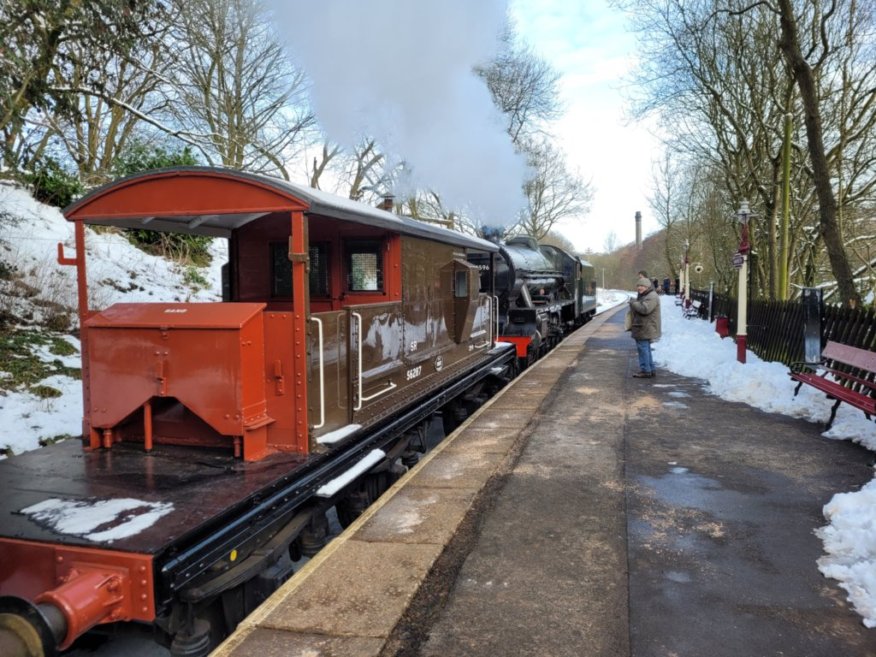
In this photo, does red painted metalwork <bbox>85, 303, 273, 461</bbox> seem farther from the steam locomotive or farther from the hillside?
the hillside

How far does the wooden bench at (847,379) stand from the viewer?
6145 mm

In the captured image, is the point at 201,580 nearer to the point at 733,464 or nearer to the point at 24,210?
the point at 733,464

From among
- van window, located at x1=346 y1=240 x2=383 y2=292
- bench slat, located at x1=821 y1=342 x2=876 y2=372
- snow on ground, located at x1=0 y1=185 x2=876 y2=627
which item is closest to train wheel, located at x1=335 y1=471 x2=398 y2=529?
van window, located at x1=346 y1=240 x2=383 y2=292

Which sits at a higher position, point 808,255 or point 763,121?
point 763,121

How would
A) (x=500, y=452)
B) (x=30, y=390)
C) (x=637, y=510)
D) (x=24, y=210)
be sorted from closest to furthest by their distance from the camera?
(x=637, y=510) → (x=500, y=452) → (x=30, y=390) → (x=24, y=210)

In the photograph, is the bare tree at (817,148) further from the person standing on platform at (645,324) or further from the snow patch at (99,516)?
the snow patch at (99,516)

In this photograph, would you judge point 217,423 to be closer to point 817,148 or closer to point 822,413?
point 822,413

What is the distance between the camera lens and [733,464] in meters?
5.64

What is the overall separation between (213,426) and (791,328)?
426 inches

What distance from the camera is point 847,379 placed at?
23.6 feet

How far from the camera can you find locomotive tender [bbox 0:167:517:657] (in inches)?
111

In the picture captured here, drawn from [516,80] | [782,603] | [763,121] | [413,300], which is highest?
[516,80]


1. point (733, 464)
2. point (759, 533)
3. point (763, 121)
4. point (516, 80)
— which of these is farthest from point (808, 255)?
point (759, 533)

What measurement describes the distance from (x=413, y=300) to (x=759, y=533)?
347 centimetres
